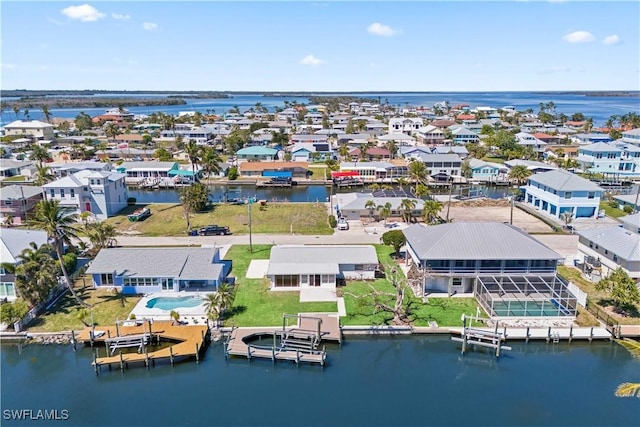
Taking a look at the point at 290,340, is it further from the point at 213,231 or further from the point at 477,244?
the point at 213,231

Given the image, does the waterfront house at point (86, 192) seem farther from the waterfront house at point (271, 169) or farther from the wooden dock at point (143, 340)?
the waterfront house at point (271, 169)

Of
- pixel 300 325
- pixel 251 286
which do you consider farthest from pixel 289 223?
pixel 300 325

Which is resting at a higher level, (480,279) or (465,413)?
(480,279)

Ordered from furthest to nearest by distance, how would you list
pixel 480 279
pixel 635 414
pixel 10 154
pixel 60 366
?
pixel 10 154
pixel 480 279
pixel 60 366
pixel 635 414

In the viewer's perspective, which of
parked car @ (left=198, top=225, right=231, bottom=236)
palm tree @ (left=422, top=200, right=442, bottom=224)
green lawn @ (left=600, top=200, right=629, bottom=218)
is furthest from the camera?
green lawn @ (left=600, top=200, right=629, bottom=218)

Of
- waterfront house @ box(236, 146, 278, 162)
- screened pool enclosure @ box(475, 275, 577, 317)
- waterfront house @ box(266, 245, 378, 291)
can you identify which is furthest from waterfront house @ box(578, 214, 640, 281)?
waterfront house @ box(236, 146, 278, 162)

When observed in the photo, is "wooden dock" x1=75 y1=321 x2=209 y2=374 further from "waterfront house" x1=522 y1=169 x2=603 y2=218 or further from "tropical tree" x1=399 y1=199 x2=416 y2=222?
"waterfront house" x1=522 y1=169 x2=603 y2=218

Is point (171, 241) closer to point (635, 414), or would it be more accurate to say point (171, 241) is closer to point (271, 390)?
point (271, 390)
